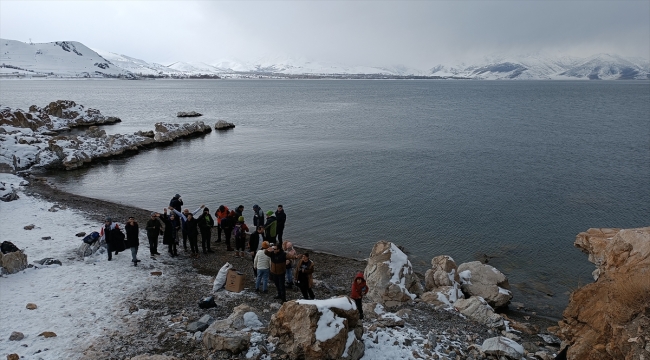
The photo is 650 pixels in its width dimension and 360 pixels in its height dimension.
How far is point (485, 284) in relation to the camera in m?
15.5

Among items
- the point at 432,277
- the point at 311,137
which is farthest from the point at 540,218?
the point at 311,137

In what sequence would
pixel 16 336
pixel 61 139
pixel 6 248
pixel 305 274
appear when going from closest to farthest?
1. pixel 16 336
2. pixel 305 274
3. pixel 6 248
4. pixel 61 139

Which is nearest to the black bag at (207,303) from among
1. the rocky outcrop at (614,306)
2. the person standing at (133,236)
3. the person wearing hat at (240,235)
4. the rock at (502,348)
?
the person standing at (133,236)

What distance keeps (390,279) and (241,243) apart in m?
6.82

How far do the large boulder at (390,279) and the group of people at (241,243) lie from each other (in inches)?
92.0

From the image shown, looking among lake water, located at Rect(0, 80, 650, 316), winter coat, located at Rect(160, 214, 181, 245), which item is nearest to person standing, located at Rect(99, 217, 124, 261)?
winter coat, located at Rect(160, 214, 181, 245)

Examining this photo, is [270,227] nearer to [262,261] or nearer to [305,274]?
[262,261]

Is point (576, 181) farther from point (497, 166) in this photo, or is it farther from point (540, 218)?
point (540, 218)

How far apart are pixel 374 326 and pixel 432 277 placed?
17.1 feet

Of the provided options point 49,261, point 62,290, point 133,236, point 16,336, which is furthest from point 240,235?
point 16,336

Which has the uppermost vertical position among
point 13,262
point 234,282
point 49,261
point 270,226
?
point 270,226

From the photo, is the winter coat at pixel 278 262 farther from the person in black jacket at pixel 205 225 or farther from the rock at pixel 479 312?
the rock at pixel 479 312

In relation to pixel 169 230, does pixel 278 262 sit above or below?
above

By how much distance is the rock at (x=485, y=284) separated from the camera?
14953 millimetres
